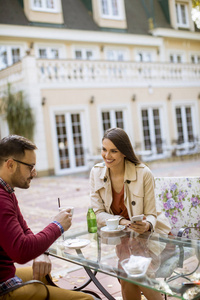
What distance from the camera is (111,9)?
18.0 metres

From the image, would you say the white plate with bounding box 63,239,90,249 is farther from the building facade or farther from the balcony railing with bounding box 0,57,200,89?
the balcony railing with bounding box 0,57,200,89

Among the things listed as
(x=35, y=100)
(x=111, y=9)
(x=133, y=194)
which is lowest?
(x=133, y=194)

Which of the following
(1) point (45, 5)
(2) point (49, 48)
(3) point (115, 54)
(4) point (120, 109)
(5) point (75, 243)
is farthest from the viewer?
(3) point (115, 54)

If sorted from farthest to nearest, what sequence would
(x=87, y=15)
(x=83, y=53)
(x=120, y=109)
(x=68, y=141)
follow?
(x=87, y=15), (x=83, y=53), (x=120, y=109), (x=68, y=141)

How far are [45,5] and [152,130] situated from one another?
706 centimetres

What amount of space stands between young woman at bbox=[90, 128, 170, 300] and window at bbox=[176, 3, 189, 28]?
18510 millimetres

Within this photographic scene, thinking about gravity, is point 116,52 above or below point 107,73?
above

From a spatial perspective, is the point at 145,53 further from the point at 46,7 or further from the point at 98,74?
the point at 46,7

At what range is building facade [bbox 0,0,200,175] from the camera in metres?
13.4

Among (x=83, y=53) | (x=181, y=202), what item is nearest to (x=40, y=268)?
(x=181, y=202)

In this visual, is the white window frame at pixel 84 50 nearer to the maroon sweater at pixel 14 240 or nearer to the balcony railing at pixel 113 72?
the balcony railing at pixel 113 72

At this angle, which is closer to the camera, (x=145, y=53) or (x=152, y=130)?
(x=152, y=130)

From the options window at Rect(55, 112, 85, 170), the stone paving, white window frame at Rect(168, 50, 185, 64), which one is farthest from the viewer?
white window frame at Rect(168, 50, 185, 64)

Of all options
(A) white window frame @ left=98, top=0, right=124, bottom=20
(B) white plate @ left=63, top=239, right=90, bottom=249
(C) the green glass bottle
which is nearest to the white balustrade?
(A) white window frame @ left=98, top=0, right=124, bottom=20
